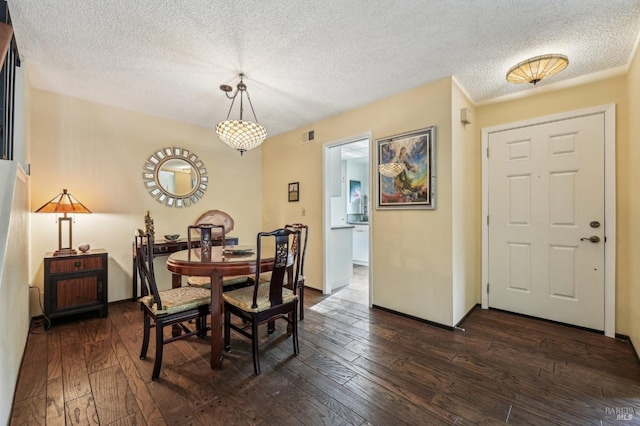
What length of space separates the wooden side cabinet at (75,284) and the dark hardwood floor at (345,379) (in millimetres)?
212

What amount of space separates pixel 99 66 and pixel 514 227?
4.52m

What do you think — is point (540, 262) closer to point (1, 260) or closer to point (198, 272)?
point (198, 272)

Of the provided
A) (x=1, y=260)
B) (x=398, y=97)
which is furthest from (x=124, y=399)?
(x=398, y=97)

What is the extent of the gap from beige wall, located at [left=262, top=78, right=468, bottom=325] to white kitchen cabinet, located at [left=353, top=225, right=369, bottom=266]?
2.06m

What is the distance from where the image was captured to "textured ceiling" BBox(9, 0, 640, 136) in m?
1.78

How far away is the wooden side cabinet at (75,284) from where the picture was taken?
2646 mm

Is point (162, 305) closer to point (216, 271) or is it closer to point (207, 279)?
point (216, 271)

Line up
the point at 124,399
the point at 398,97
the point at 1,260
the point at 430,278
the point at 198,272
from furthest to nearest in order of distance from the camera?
the point at 398,97
the point at 430,278
the point at 198,272
the point at 124,399
the point at 1,260

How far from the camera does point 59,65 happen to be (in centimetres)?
248

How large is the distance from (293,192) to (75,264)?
2.72m

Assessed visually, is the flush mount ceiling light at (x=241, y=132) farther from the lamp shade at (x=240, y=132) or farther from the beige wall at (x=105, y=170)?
the beige wall at (x=105, y=170)

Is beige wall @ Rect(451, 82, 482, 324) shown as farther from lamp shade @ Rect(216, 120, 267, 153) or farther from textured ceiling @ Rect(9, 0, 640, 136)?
lamp shade @ Rect(216, 120, 267, 153)

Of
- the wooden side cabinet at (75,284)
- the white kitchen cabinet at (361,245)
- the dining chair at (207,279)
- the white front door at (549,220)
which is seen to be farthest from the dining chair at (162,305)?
the white kitchen cabinet at (361,245)

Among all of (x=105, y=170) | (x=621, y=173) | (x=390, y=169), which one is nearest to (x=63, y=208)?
(x=105, y=170)
